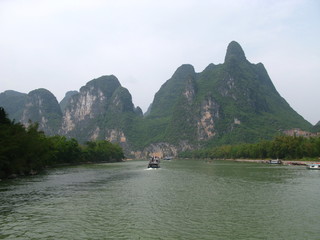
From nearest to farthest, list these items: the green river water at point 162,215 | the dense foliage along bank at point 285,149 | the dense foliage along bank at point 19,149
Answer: the green river water at point 162,215 < the dense foliage along bank at point 19,149 < the dense foliage along bank at point 285,149

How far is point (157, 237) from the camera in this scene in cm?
1731

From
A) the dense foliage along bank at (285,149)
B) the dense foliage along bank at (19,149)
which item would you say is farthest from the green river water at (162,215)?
the dense foliage along bank at (285,149)

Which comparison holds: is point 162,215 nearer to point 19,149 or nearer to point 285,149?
point 19,149

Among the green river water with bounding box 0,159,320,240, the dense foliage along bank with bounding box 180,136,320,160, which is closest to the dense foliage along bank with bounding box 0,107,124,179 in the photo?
the green river water with bounding box 0,159,320,240

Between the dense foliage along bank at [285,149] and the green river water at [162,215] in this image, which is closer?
the green river water at [162,215]

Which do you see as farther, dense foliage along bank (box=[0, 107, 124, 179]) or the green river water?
dense foliage along bank (box=[0, 107, 124, 179])

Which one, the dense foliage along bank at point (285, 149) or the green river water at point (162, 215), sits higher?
the dense foliage along bank at point (285, 149)

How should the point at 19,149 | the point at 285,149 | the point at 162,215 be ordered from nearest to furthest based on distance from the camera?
1. the point at 162,215
2. the point at 19,149
3. the point at 285,149

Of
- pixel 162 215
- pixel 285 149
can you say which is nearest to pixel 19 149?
pixel 162 215

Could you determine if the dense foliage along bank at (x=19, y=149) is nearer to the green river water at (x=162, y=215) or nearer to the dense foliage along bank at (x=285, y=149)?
the green river water at (x=162, y=215)

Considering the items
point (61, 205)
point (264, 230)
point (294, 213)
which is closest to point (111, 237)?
point (264, 230)

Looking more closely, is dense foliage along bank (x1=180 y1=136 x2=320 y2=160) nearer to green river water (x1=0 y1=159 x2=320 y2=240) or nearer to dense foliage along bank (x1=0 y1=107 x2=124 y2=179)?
green river water (x1=0 y1=159 x2=320 y2=240)

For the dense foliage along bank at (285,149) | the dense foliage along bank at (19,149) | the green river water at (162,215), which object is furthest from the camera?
the dense foliage along bank at (285,149)

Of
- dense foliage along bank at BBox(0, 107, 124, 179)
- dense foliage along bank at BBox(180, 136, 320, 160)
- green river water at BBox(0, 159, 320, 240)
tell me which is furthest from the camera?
dense foliage along bank at BBox(180, 136, 320, 160)
